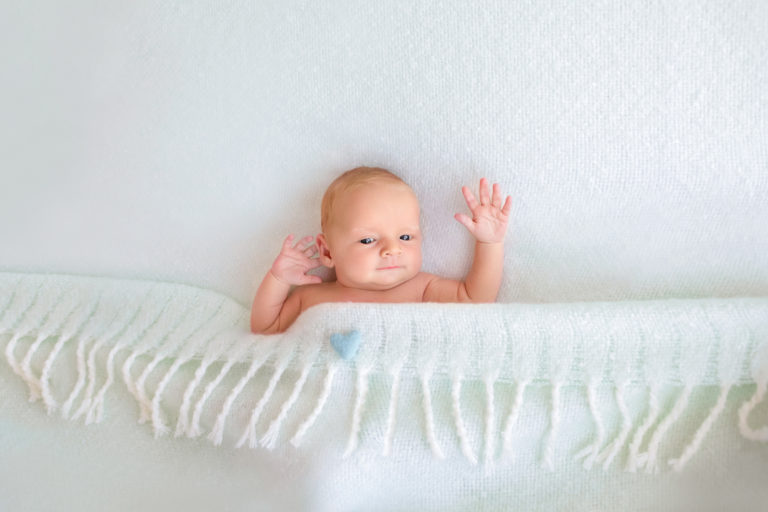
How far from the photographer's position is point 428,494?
2.89ft

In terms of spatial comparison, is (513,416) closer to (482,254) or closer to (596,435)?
(596,435)

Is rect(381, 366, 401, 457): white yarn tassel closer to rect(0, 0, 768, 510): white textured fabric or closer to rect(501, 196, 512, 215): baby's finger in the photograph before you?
rect(0, 0, 768, 510): white textured fabric

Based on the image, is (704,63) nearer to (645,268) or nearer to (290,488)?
(645,268)

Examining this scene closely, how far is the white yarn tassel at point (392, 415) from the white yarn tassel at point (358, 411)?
36mm

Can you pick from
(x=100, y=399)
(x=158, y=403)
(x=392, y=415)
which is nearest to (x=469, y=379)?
(x=392, y=415)

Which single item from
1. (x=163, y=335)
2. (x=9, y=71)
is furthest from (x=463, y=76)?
(x=9, y=71)

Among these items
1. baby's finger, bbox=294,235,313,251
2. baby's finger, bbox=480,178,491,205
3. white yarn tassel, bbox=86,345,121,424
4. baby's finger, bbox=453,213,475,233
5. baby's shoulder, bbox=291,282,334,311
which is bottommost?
white yarn tassel, bbox=86,345,121,424

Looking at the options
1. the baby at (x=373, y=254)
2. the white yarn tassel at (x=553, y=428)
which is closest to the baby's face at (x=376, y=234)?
the baby at (x=373, y=254)

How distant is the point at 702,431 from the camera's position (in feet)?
2.74

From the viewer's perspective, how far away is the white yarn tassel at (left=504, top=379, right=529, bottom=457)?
0.85m

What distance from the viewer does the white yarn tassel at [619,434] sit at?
85cm

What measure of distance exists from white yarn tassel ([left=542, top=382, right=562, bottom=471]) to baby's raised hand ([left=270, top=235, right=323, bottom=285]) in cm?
45

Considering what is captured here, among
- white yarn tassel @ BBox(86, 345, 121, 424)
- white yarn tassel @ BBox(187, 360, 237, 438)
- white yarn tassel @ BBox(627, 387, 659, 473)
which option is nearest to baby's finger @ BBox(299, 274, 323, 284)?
white yarn tassel @ BBox(187, 360, 237, 438)

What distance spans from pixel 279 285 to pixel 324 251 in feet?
0.32
